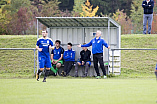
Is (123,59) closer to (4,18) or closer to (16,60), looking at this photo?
(16,60)

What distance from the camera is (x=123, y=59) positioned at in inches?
898

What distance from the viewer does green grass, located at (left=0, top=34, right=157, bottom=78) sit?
67.1ft

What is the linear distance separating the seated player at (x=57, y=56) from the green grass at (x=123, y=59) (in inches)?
43.0

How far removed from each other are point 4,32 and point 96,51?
66.6 feet

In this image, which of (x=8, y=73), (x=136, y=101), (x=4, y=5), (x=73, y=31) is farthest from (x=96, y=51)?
(x=4, y=5)

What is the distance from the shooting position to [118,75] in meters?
19.1

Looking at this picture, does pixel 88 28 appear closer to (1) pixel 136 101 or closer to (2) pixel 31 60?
(2) pixel 31 60

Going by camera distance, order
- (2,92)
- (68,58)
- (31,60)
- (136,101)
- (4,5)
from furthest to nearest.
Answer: (4,5)
(31,60)
(68,58)
(2,92)
(136,101)

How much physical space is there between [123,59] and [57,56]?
16.1 ft

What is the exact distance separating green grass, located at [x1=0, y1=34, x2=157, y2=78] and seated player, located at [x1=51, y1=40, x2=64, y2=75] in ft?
3.58

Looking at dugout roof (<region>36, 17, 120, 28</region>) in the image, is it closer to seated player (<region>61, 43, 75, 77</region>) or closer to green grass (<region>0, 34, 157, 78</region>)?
seated player (<region>61, 43, 75, 77</region>)

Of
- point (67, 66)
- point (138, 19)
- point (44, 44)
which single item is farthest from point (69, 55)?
point (138, 19)

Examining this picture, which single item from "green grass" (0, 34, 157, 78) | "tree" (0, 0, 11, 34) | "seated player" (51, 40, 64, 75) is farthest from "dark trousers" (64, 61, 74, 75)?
"tree" (0, 0, 11, 34)

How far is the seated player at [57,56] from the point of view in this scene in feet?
62.0
